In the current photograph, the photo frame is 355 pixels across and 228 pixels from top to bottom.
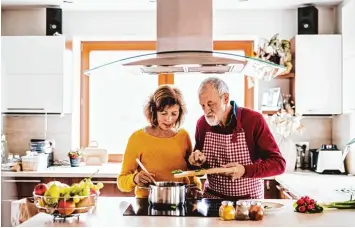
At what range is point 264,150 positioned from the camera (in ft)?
8.40

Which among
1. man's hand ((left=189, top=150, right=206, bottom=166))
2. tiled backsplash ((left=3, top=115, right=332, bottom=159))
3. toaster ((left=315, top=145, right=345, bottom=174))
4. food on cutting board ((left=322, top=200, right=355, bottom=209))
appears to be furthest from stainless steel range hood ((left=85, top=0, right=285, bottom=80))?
tiled backsplash ((left=3, top=115, right=332, bottom=159))

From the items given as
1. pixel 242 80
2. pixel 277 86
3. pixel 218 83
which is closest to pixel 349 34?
pixel 277 86

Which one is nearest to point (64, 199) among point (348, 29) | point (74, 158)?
point (74, 158)

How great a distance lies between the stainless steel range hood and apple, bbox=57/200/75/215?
53 cm

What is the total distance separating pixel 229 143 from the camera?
2664 mm

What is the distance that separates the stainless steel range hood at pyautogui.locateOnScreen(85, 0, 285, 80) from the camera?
2068 millimetres

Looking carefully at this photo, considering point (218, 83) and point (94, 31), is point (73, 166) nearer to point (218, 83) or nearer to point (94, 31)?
point (94, 31)

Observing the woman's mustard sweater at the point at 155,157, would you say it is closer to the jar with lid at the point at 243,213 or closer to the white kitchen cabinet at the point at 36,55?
the jar with lid at the point at 243,213

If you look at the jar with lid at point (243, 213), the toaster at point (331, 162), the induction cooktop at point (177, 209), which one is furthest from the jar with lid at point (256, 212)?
the toaster at point (331, 162)

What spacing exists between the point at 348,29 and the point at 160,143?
76.4 inches

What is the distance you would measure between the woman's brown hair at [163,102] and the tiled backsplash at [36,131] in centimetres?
203

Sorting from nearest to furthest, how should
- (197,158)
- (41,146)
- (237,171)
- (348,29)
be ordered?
(237,171), (197,158), (348,29), (41,146)

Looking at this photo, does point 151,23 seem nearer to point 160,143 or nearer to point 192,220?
point 160,143

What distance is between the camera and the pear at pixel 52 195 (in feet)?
6.25
